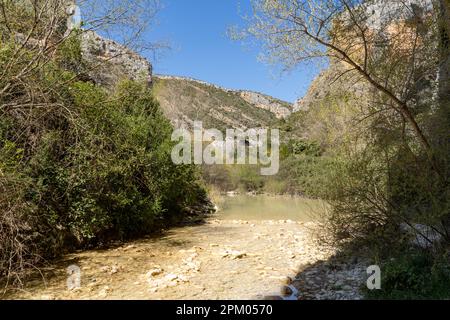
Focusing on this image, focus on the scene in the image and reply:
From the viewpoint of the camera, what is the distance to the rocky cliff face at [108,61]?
25.0ft

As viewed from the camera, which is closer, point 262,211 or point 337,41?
point 337,41

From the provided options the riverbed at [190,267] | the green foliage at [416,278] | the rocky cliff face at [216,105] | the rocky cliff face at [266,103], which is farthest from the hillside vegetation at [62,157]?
the rocky cliff face at [266,103]

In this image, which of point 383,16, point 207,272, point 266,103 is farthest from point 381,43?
point 266,103

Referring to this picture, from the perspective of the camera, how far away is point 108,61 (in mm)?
8258

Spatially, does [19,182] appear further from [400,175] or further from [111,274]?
[400,175]

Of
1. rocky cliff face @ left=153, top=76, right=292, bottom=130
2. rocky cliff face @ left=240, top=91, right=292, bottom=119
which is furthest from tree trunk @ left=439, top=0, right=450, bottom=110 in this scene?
rocky cliff face @ left=240, top=91, right=292, bottom=119

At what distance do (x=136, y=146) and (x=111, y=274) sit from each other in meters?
4.04

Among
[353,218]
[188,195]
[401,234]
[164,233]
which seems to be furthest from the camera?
[188,195]

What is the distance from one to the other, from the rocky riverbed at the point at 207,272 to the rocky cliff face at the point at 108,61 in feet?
12.2

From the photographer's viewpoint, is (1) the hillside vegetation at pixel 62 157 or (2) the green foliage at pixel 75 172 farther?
(2) the green foliage at pixel 75 172

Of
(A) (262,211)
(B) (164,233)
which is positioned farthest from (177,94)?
(B) (164,233)

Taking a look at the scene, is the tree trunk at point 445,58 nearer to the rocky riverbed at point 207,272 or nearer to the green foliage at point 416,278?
the green foliage at point 416,278

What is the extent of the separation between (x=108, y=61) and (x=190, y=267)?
489 cm

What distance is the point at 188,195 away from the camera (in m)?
12.8
